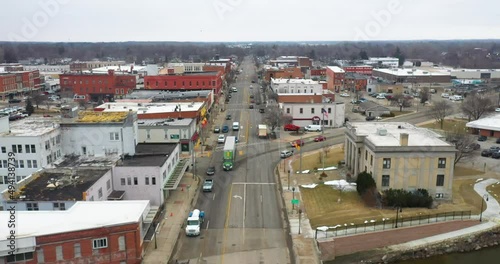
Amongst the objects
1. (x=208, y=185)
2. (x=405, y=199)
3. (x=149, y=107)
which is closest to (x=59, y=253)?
(x=208, y=185)

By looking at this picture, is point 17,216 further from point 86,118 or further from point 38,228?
point 86,118

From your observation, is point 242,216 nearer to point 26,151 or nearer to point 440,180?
point 440,180

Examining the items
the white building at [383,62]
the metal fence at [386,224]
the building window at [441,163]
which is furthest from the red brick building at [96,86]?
the white building at [383,62]

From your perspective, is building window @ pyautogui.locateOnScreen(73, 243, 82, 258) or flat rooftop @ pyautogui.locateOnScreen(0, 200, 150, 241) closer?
flat rooftop @ pyautogui.locateOnScreen(0, 200, 150, 241)

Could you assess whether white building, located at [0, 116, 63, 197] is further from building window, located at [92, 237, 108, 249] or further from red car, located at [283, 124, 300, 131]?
red car, located at [283, 124, 300, 131]

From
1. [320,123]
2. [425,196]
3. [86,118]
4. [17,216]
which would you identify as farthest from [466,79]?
[17,216]

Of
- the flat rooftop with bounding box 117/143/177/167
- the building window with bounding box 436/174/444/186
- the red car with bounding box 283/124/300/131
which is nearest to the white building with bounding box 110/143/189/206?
the flat rooftop with bounding box 117/143/177/167

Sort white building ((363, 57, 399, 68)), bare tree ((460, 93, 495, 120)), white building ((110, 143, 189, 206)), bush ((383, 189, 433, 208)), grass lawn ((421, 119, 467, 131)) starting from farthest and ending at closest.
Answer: white building ((363, 57, 399, 68)), bare tree ((460, 93, 495, 120)), grass lawn ((421, 119, 467, 131)), white building ((110, 143, 189, 206)), bush ((383, 189, 433, 208))

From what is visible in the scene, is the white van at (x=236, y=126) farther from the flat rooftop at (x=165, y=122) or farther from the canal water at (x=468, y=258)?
the canal water at (x=468, y=258)
